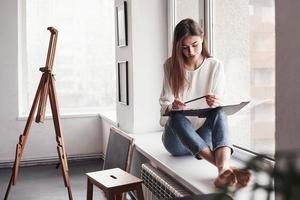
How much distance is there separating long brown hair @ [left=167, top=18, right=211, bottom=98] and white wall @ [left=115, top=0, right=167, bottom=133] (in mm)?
1075

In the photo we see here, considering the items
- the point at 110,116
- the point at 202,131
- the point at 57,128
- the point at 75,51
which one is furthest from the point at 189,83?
the point at 75,51

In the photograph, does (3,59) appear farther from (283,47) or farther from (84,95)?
(283,47)

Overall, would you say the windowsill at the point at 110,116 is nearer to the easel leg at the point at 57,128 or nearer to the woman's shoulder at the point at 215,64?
the easel leg at the point at 57,128

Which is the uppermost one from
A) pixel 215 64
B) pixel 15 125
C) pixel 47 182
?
pixel 215 64

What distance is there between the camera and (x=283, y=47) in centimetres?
129

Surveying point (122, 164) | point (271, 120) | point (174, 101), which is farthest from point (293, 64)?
point (122, 164)

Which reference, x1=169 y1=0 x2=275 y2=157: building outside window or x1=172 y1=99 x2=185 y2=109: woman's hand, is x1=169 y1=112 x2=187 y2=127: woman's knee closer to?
x1=172 y1=99 x2=185 y2=109: woman's hand

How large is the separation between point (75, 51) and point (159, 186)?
3191 mm

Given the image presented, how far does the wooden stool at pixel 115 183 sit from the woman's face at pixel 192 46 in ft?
2.74

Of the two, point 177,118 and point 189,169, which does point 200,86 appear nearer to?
point 177,118

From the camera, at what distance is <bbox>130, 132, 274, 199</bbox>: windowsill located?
1.88 metres

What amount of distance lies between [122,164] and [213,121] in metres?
1.00

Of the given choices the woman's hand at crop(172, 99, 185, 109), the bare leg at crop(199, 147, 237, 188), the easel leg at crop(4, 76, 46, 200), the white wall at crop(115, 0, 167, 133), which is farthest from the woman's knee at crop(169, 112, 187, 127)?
the easel leg at crop(4, 76, 46, 200)

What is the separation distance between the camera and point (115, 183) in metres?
2.31
